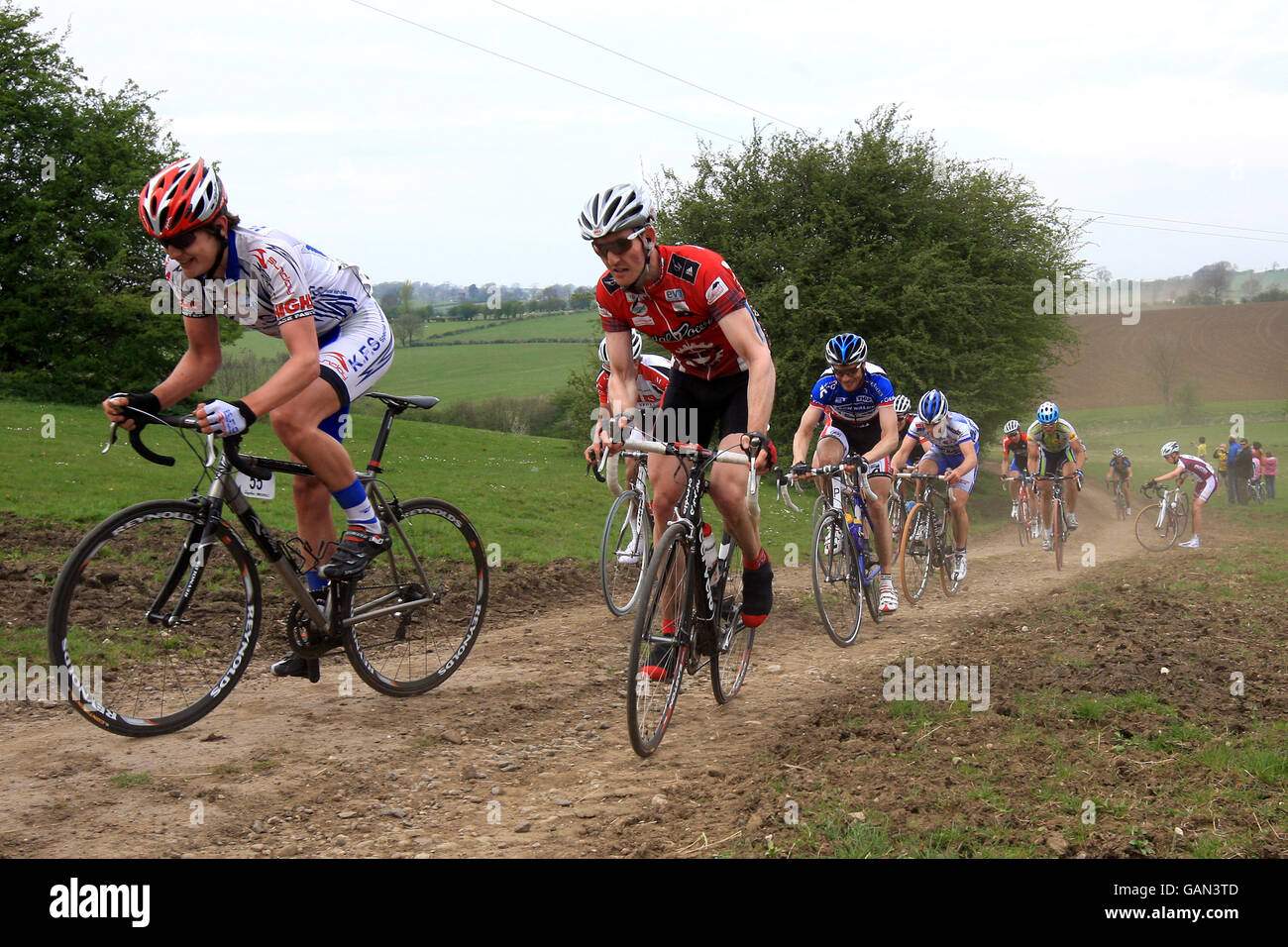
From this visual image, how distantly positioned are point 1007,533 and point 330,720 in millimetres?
20235

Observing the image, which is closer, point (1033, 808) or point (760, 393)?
point (1033, 808)

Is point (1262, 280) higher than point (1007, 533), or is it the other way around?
point (1262, 280)

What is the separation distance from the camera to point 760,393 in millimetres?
4973

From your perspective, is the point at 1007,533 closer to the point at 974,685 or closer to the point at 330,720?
the point at 974,685

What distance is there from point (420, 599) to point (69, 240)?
1566 inches

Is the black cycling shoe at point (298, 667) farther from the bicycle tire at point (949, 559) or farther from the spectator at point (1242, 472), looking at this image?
the spectator at point (1242, 472)

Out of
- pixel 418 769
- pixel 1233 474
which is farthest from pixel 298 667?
pixel 1233 474

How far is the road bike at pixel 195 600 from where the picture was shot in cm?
412

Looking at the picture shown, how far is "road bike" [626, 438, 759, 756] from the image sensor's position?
15.2 ft

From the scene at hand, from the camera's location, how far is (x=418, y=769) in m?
4.52

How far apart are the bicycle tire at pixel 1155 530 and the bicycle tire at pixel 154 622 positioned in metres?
18.2

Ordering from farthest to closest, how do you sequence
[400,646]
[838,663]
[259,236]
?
[838,663]
[400,646]
[259,236]

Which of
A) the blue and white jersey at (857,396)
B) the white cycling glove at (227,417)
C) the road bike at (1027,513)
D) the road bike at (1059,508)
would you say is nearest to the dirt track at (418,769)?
the white cycling glove at (227,417)
